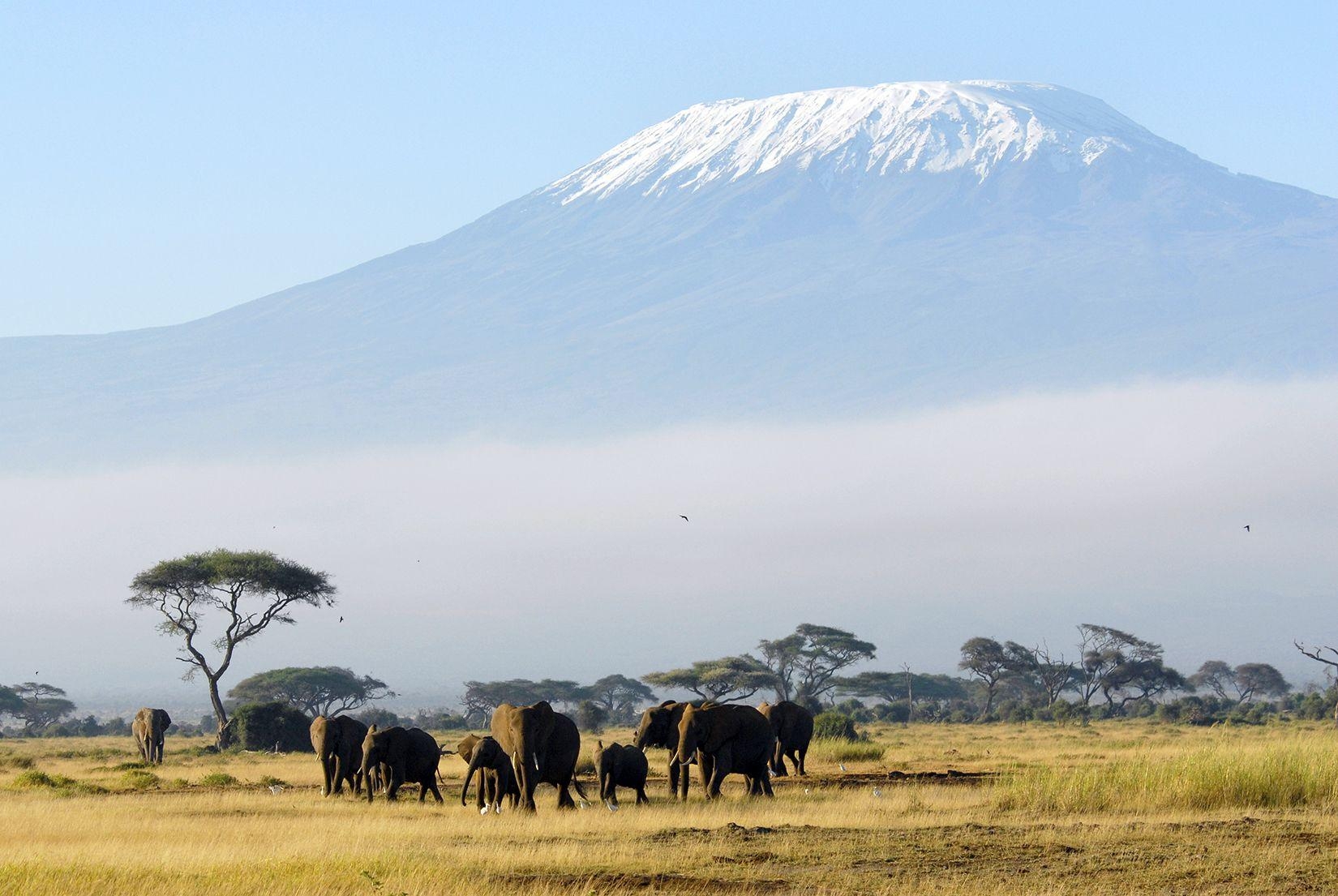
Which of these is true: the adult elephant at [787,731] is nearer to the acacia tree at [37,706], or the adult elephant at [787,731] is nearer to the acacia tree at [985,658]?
the acacia tree at [985,658]

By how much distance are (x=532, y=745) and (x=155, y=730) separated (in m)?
21.4

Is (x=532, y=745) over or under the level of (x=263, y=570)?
under

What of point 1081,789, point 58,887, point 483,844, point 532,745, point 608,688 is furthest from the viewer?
point 608,688

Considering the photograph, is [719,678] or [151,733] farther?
[719,678]

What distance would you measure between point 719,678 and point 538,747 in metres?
56.2

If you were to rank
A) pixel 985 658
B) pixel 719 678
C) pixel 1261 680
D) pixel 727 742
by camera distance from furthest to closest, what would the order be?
pixel 1261 680 < pixel 985 658 < pixel 719 678 < pixel 727 742

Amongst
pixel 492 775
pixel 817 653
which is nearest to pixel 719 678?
pixel 817 653

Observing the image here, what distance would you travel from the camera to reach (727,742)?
27.7 m

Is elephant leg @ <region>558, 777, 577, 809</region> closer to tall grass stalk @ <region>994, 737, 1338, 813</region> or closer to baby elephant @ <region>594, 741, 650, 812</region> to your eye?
baby elephant @ <region>594, 741, 650, 812</region>

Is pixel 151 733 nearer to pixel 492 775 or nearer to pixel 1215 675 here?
pixel 492 775

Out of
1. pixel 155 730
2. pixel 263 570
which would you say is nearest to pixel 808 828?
pixel 155 730

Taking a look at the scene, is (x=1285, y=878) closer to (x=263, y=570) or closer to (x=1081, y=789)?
(x=1081, y=789)

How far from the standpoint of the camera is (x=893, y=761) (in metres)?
40.7

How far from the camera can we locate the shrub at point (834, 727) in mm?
48438
